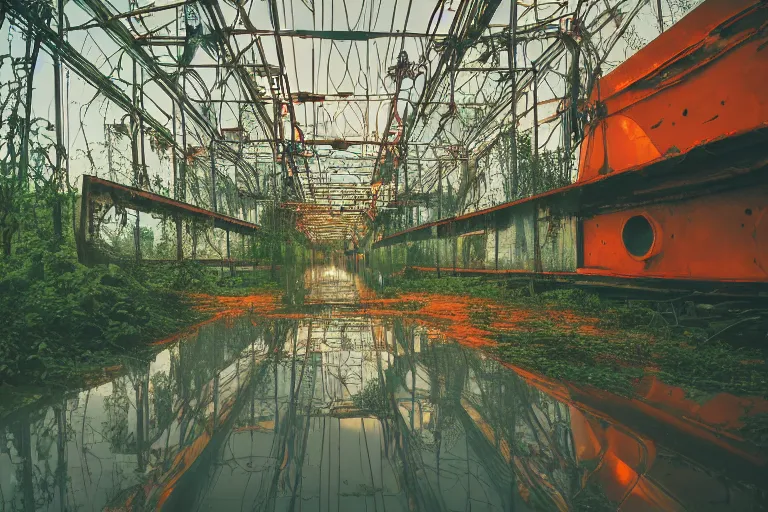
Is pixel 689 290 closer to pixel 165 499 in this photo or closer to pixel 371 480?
pixel 371 480

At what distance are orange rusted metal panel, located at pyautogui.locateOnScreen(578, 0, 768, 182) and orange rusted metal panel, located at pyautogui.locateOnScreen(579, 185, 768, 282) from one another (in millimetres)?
1002

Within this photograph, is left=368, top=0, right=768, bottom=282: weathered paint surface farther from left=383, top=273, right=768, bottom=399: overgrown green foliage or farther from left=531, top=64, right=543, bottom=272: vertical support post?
left=383, top=273, right=768, bottom=399: overgrown green foliage

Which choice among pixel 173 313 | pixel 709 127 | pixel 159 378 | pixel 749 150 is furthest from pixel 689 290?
pixel 173 313

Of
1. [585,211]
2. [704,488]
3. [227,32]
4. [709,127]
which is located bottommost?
[704,488]

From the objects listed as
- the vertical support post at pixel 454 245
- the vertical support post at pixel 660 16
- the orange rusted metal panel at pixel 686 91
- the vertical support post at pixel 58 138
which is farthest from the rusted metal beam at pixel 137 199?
the vertical support post at pixel 660 16

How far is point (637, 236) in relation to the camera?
8.45 meters

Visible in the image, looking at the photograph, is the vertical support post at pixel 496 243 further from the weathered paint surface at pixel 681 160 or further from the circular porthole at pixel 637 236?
the circular porthole at pixel 637 236

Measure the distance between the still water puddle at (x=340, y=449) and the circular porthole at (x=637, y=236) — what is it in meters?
5.74

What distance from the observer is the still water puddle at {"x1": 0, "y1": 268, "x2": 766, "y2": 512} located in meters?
2.02

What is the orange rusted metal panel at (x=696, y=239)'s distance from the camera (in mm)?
5828

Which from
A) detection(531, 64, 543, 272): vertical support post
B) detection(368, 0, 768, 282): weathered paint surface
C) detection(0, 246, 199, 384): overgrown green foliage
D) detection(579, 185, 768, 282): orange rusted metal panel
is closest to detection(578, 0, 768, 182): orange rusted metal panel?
detection(368, 0, 768, 282): weathered paint surface

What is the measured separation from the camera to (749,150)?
5.57m

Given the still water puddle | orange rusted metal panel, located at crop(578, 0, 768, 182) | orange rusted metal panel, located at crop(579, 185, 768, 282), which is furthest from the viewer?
orange rusted metal panel, located at crop(578, 0, 768, 182)

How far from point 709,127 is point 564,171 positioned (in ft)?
15.5
